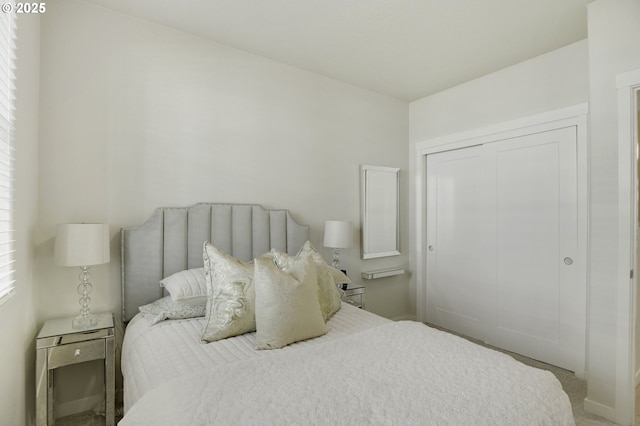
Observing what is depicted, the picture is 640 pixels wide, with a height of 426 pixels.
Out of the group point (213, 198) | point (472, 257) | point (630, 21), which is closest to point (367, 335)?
point (213, 198)

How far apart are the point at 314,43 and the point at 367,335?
2.33 meters

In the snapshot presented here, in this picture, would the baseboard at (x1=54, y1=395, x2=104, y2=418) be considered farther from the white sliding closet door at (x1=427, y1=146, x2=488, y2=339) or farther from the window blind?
the white sliding closet door at (x1=427, y1=146, x2=488, y2=339)

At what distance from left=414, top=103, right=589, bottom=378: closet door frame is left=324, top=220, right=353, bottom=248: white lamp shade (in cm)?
129

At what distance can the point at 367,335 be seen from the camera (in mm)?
1786

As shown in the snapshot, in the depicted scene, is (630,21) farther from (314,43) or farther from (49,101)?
(49,101)

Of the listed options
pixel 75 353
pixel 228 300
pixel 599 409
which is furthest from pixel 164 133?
pixel 599 409

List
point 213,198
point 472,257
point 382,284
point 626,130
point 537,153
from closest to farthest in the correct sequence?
1. point 626,130
2. point 213,198
3. point 537,153
4. point 472,257
5. point 382,284

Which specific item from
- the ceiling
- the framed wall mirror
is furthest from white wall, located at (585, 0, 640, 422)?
the framed wall mirror

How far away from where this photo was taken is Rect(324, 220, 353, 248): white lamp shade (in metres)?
3.11

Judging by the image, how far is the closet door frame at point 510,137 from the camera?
271 cm

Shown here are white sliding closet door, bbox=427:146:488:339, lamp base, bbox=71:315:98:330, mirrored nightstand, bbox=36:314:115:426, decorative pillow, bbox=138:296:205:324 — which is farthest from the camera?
white sliding closet door, bbox=427:146:488:339

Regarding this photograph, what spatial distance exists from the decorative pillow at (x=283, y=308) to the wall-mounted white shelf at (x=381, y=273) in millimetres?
1810

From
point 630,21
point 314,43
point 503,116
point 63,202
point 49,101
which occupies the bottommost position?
point 63,202

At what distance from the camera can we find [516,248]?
10.3 feet
